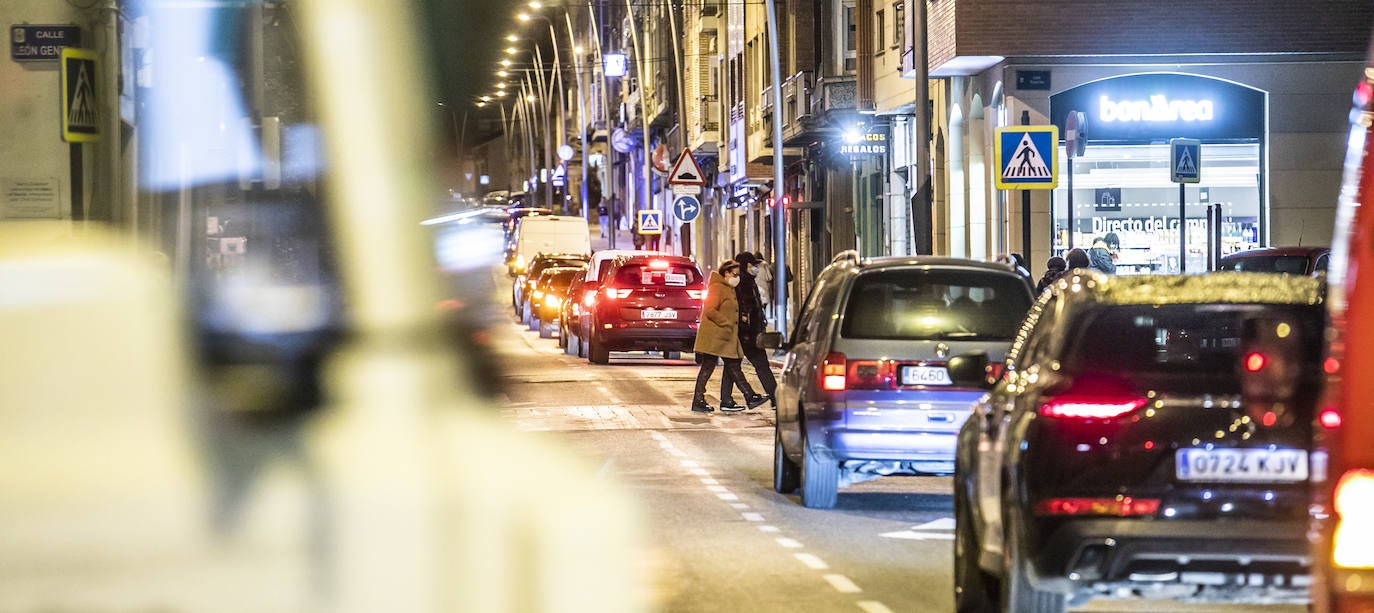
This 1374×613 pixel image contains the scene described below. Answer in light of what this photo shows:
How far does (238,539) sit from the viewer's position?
14.9 ft

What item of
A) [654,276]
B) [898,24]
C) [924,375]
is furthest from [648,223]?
[924,375]

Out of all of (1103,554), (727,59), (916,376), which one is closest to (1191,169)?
(916,376)

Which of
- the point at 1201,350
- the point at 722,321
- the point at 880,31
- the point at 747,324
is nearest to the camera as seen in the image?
the point at 1201,350

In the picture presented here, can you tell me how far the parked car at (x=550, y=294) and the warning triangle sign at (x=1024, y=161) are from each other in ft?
70.9

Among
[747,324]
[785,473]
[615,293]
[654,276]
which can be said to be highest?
[654,276]

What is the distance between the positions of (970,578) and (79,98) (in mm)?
5555

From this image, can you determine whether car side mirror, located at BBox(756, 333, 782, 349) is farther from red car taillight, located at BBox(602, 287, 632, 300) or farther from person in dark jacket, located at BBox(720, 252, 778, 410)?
red car taillight, located at BBox(602, 287, 632, 300)

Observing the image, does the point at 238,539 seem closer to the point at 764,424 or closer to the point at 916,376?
the point at 916,376

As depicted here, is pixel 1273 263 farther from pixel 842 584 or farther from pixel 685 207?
pixel 685 207

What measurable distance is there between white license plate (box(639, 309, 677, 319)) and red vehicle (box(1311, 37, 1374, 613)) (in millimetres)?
28665

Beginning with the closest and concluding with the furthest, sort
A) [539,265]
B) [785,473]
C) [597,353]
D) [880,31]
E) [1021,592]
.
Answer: [1021,592] < [785,473] < [597,353] < [880,31] < [539,265]

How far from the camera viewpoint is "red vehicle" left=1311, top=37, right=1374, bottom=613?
5.29 m

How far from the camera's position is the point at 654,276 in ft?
113

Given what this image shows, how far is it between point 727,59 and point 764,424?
42.6 meters
